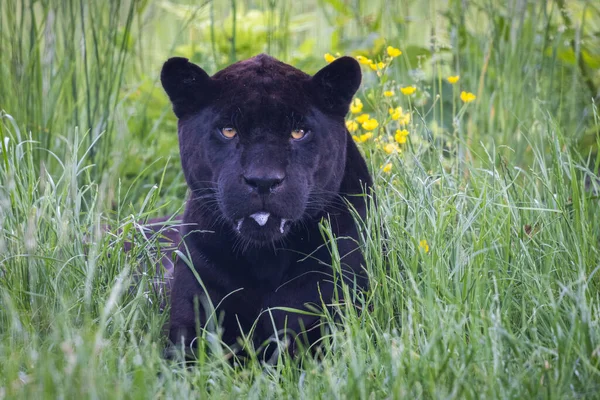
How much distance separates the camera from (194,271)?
9.43ft

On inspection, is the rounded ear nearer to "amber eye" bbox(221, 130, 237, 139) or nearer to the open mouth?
"amber eye" bbox(221, 130, 237, 139)

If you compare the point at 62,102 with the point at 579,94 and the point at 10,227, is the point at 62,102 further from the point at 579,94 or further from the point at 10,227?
the point at 579,94

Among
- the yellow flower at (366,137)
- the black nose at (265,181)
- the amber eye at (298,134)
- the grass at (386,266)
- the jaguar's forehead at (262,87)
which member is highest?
the jaguar's forehead at (262,87)

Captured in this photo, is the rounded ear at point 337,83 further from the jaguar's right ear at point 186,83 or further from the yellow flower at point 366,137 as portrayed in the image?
the yellow flower at point 366,137

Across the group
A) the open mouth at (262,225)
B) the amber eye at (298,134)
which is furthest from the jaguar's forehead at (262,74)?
the open mouth at (262,225)

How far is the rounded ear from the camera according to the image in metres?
3.13

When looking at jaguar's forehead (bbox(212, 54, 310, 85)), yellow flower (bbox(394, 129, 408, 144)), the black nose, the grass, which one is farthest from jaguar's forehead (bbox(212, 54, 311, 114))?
yellow flower (bbox(394, 129, 408, 144))

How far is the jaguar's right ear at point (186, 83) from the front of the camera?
10.2 feet

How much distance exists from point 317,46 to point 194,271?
3866 millimetres

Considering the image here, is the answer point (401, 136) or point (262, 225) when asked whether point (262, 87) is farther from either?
point (401, 136)

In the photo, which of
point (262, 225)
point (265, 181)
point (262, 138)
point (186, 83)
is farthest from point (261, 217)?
point (186, 83)

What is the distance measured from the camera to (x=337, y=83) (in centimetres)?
318

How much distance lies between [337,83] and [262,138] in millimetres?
417

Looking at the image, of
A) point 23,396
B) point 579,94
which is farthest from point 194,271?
point 579,94
